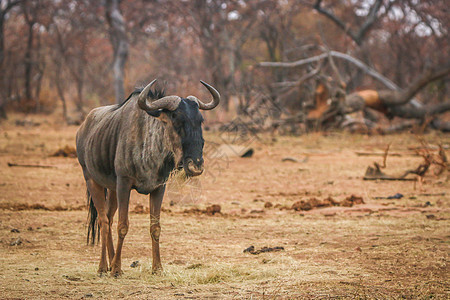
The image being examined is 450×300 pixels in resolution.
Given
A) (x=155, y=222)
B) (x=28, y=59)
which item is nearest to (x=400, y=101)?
(x=155, y=222)

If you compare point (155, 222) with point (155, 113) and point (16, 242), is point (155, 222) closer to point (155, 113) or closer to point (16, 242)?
point (155, 113)

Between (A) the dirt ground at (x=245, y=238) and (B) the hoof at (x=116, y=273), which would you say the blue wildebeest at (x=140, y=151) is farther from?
(A) the dirt ground at (x=245, y=238)

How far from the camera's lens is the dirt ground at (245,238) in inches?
181

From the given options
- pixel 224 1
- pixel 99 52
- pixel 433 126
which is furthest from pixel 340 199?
pixel 99 52

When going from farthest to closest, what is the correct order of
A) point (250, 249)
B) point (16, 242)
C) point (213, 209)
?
point (213, 209), point (16, 242), point (250, 249)

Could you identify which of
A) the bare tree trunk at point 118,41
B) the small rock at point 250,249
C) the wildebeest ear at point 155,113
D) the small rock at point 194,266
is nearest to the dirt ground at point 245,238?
the small rock at point 194,266

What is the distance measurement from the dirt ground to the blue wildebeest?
229 mm

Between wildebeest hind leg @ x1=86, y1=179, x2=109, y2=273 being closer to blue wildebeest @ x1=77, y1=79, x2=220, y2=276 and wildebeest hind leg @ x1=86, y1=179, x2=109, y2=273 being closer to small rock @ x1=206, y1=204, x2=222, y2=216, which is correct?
blue wildebeest @ x1=77, y1=79, x2=220, y2=276

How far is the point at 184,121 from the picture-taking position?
4.72m

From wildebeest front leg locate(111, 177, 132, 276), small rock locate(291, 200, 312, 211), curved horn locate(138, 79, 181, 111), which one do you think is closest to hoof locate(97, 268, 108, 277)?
wildebeest front leg locate(111, 177, 132, 276)

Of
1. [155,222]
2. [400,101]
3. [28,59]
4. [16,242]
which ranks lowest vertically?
[16,242]

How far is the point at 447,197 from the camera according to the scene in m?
9.26

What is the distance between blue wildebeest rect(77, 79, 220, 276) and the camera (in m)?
4.72

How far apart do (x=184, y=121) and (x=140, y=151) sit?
51 centimetres
